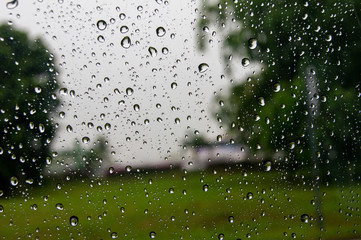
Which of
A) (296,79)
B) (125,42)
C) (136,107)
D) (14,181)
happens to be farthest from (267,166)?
(14,181)

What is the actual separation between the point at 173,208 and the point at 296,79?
701mm

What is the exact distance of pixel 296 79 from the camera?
4.12 feet

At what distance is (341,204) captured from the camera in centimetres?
133

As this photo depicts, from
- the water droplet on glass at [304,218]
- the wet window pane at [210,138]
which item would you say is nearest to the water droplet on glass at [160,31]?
Answer: the wet window pane at [210,138]

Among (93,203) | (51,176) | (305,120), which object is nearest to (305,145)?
(305,120)

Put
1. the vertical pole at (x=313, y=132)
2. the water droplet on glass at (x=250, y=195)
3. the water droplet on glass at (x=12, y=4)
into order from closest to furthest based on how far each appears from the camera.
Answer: the water droplet on glass at (x=12, y=4)
the water droplet on glass at (x=250, y=195)
the vertical pole at (x=313, y=132)

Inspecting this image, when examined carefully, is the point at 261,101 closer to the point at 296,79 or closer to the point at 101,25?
the point at 296,79

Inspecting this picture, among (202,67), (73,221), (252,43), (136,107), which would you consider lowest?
(73,221)

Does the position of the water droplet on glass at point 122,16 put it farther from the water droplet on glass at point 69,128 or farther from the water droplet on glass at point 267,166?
the water droplet on glass at point 267,166

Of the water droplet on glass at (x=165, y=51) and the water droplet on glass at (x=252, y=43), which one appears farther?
the water droplet on glass at (x=252, y=43)

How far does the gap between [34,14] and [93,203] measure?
2.02ft

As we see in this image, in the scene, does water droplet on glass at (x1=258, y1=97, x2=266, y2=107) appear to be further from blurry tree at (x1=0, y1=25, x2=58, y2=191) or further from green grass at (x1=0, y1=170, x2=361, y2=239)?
blurry tree at (x1=0, y1=25, x2=58, y2=191)

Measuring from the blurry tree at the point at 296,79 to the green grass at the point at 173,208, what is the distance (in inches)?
5.9

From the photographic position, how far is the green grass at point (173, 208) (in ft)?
3.20
